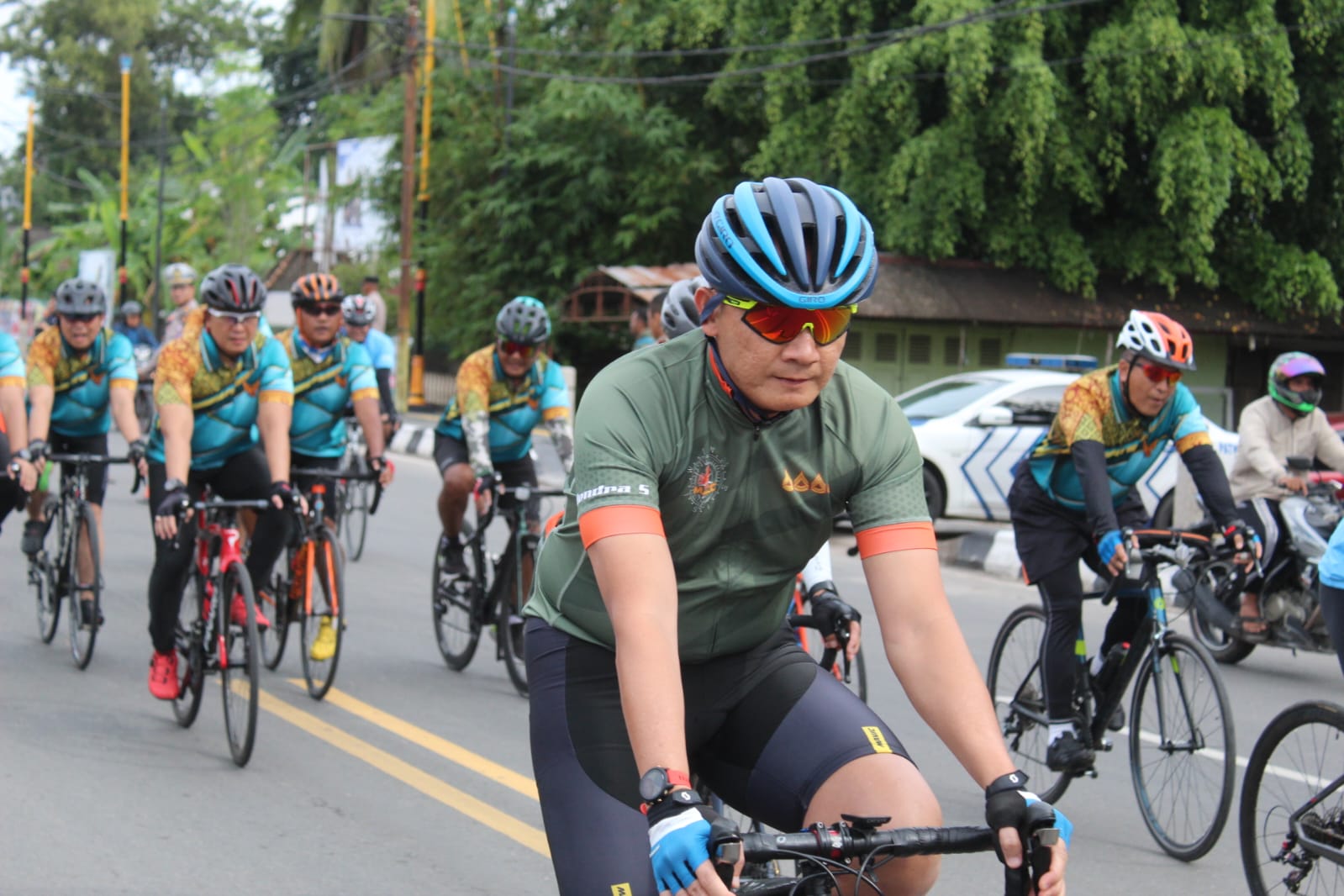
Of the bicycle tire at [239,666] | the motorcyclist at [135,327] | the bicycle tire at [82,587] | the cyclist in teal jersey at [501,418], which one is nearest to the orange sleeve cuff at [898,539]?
the bicycle tire at [239,666]

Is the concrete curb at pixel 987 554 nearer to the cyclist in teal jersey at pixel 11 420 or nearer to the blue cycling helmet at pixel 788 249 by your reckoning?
the cyclist in teal jersey at pixel 11 420

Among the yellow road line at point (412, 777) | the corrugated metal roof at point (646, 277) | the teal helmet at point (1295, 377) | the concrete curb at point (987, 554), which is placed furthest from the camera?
the corrugated metal roof at point (646, 277)

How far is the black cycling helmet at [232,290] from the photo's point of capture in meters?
7.18

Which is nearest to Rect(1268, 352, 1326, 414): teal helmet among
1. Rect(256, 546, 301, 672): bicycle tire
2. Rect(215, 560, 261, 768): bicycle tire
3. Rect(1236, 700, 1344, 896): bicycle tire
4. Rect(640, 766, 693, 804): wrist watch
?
Rect(1236, 700, 1344, 896): bicycle tire

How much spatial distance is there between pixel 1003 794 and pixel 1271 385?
7911 mm

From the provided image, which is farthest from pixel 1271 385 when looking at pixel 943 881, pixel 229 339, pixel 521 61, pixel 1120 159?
pixel 521 61

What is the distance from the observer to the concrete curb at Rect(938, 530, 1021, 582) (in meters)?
13.0

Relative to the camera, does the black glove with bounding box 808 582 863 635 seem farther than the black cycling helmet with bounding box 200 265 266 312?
No

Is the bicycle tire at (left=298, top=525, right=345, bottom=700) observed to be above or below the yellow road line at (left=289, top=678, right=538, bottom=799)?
above

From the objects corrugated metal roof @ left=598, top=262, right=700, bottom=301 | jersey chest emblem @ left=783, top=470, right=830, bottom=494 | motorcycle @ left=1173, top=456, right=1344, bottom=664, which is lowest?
motorcycle @ left=1173, top=456, right=1344, bottom=664

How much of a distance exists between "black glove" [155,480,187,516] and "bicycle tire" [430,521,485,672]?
6.91 feet

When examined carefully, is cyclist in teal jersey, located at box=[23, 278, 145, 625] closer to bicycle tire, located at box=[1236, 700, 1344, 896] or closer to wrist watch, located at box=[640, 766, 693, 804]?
bicycle tire, located at box=[1236, 700, 1344, 896]

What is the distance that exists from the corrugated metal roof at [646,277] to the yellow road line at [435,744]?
16811 mm

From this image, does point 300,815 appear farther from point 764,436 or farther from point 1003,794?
point 1003,794
